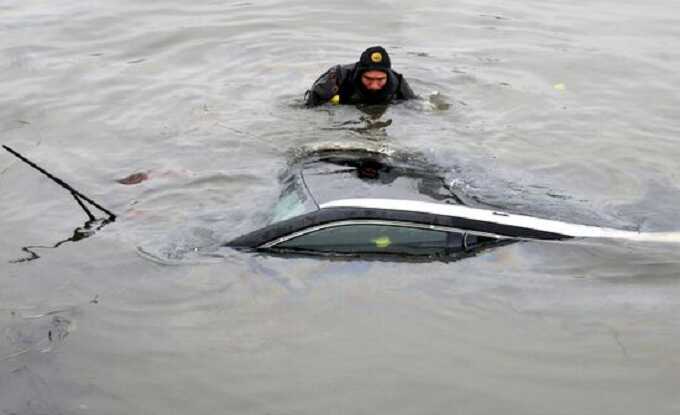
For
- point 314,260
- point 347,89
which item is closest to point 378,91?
point 347,89

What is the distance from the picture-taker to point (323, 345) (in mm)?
5922

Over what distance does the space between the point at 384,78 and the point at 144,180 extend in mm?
3588

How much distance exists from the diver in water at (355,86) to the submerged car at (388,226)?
14.6 ft

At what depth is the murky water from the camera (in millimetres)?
5566

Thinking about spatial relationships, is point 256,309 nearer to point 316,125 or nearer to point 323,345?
point 323,345

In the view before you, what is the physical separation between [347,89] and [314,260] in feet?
17.7

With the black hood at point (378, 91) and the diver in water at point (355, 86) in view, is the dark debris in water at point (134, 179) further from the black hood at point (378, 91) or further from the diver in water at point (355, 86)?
the black hood at point (378, 91)

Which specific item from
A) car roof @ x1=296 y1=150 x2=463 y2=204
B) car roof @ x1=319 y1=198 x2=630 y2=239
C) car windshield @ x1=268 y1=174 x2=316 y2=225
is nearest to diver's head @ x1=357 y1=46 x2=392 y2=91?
car roof @ x1=296 y1=150 x2=463 y2=204

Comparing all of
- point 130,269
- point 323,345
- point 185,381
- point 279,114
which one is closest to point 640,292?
point 323,345

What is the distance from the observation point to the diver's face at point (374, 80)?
35.9ft

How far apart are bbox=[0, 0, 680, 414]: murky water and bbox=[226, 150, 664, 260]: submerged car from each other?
15cm

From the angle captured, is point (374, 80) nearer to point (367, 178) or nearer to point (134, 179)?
point (134, 179)

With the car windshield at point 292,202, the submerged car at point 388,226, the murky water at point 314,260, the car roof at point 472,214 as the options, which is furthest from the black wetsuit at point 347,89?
the car roof at point 472,214

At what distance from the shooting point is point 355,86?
11.2 metres
